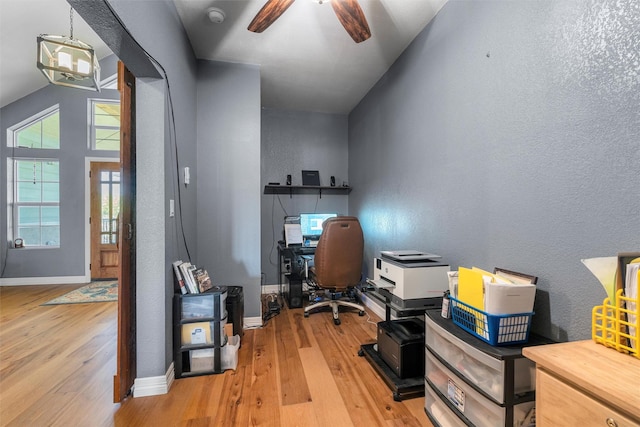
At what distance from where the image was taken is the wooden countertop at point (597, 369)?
587 millimetres

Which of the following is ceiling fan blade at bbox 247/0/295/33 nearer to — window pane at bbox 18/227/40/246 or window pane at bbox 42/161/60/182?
window pane at bbox 42/161/60/182

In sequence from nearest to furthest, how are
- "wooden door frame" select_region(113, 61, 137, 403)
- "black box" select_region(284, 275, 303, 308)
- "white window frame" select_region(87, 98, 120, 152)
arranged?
1. "wooden door frame" select_region(113, 61, 137, 403)
2. "black box" select_region(284, 275, 303, 308)
3. "white window frame" select_region(87, 98, 120, 152)

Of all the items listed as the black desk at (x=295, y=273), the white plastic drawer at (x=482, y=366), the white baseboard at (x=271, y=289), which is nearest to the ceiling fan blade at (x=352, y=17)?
the white plastic drawer at (x=482, y=366)

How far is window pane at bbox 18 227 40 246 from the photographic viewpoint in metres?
4.11

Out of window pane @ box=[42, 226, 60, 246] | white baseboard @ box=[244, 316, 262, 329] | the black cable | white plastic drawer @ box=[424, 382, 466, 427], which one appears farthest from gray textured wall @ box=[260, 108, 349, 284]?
window pane @ box=[42, 226, 60, 246]

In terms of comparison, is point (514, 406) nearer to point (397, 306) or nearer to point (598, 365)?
point (598, 365)

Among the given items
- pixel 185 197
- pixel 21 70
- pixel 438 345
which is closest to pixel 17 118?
pixel 21 70

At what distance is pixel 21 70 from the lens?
11.6 feet

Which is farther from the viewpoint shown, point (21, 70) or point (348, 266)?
point (21, 70)

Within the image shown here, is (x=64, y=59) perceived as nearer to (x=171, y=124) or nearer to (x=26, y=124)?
(x=171, y=124)

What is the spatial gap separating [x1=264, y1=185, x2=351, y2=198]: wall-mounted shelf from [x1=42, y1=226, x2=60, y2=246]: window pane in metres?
3.58

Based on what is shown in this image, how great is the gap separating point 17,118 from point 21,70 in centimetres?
95

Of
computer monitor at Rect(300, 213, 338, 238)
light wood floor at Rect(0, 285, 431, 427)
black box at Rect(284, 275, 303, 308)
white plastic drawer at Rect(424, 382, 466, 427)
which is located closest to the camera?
white plastic drawer at Rect(424, 382, 466, 427)

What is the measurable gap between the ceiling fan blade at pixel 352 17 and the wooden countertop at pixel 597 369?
1.86m
